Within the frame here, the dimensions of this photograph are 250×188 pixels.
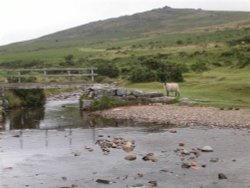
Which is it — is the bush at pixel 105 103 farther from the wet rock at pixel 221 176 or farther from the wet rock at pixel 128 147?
the wet rock at pixel 221 176

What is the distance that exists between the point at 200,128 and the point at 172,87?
10.9 m

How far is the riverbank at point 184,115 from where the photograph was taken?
34.8m

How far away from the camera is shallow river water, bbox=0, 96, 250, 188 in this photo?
21906 mm

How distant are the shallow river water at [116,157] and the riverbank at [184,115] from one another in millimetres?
1602

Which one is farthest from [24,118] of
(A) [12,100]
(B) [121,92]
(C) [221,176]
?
(C) [221,176]

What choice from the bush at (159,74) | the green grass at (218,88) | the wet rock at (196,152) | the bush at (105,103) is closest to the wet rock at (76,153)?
the wet rock at (196,152)

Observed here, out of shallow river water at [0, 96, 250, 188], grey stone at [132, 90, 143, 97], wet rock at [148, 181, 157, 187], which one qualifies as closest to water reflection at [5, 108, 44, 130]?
shallow river water at [0, 96, 250, 188]

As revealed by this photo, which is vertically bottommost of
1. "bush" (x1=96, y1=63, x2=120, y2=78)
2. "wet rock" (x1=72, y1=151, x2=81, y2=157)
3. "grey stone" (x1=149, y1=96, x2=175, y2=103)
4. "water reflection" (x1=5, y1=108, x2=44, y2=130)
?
"water reflection" (x1=5, y1=108, x2=44, y2=130)

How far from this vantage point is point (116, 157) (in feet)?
85.9

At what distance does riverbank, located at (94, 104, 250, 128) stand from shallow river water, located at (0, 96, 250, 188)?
1.60 meters

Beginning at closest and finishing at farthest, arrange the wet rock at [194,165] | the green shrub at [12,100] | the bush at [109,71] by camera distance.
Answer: the wet rock at [194,165]
the green shrub at [12,100]
the bush at [109,71]

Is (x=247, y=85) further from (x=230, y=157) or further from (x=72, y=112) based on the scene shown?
(x=230, y=157)

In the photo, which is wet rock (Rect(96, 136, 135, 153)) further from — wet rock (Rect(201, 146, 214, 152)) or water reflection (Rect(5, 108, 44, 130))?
water reflection (Rect(5, 108, 44, 130))

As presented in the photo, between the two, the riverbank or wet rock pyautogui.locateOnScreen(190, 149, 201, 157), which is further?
the riverbank
